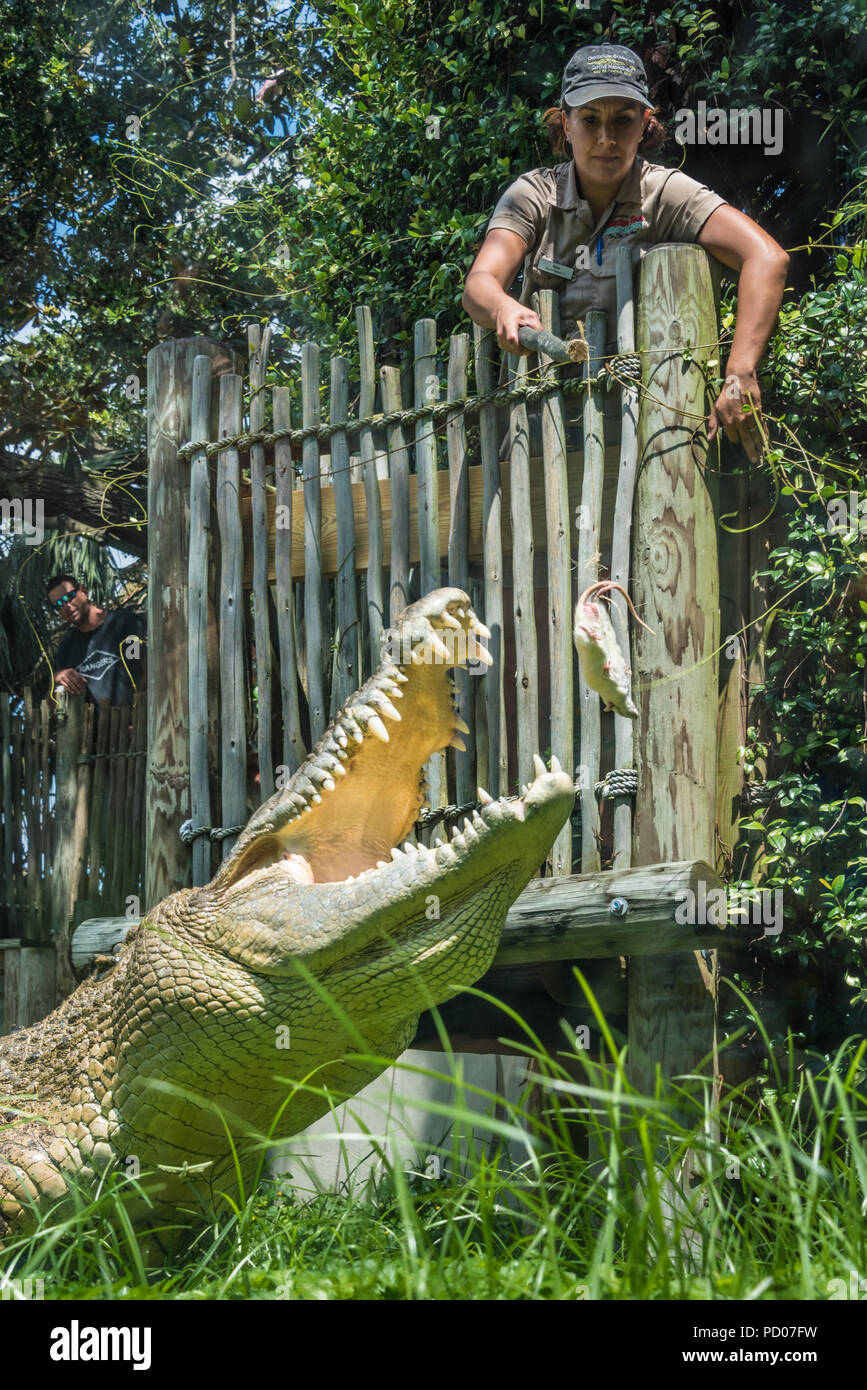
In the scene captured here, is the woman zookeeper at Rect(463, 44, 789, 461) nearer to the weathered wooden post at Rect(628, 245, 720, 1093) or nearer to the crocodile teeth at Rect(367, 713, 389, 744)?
the weathered wooden post at Rect(628, 245, 720, 1093)

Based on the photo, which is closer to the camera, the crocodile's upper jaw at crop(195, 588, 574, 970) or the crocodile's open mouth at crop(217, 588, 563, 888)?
the crocodile's upper jaw at crop(195, 588, 574, 970)

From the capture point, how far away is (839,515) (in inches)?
140

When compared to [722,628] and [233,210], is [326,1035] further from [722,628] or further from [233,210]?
[233,210]

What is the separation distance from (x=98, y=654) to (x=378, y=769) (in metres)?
4.17

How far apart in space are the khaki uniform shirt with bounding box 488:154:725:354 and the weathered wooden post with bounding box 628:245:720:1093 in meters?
0.21

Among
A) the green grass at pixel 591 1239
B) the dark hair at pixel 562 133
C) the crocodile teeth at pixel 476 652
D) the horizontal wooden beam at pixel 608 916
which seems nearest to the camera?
the green grass at pixel 591 1239

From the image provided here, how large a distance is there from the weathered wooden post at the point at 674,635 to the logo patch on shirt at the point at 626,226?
289mm

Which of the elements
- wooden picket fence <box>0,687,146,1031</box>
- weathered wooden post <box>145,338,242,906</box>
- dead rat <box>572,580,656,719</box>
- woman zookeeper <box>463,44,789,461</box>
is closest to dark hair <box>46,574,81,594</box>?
wooden picket fence <box>0,687,146,1031</box>

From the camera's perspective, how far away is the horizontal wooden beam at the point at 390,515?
3.70 m

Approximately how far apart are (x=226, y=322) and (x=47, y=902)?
407cm

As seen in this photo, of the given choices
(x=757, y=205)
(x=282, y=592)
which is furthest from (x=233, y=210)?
(x=282, y=592)

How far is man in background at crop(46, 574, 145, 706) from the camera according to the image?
654 cm

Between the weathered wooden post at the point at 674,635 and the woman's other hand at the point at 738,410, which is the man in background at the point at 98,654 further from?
the woman's other hand at the point at 738,410

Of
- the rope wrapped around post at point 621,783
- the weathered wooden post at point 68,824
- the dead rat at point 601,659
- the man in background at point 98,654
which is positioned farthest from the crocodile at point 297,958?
the man in background at point 98,654
